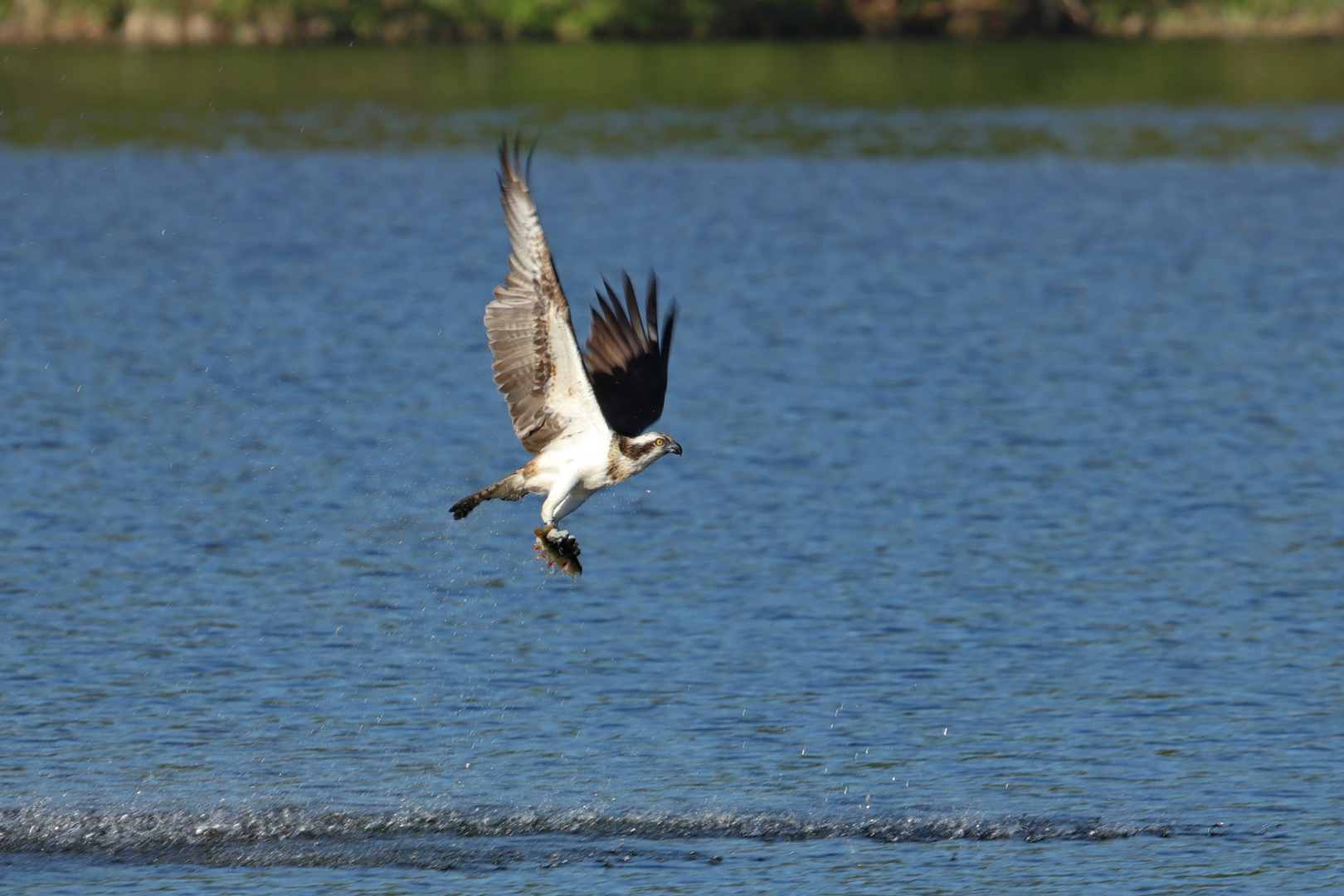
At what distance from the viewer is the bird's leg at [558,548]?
36.9 ft

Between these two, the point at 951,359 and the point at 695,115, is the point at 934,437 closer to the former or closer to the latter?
the point at 951,359

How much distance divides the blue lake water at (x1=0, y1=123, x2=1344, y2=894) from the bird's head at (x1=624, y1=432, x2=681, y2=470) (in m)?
2.37

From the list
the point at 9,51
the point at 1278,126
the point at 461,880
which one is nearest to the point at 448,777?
the point at 461,880

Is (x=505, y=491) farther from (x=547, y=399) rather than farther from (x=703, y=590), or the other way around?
(x=703, y=590)

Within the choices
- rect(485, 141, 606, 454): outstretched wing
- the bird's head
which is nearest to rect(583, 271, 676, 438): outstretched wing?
rect(485, 141, 606, 454): outstretched wing

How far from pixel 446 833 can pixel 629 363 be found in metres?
3.10

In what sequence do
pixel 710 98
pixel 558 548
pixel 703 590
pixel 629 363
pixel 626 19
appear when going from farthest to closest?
pixel 626 19 → pixel 710 98 → pixel 703 590 → pixel 629 363 → pixel 558 548

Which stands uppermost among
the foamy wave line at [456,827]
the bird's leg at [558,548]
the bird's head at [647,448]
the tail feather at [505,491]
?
the bird's head at [647,448]

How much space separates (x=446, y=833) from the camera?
39.3 ft

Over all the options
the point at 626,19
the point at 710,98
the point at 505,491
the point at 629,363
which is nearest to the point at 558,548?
the point at 505,491

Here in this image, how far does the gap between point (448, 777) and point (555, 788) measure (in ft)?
2.47

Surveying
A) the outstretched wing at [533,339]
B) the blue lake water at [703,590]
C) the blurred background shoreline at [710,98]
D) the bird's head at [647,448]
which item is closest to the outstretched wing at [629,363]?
the outstretched wing at [533,339]

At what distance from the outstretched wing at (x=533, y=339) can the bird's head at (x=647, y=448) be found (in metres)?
0.23

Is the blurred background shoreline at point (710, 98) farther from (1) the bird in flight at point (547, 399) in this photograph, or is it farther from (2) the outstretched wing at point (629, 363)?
(1) the bird in flight at point (547, 399)
